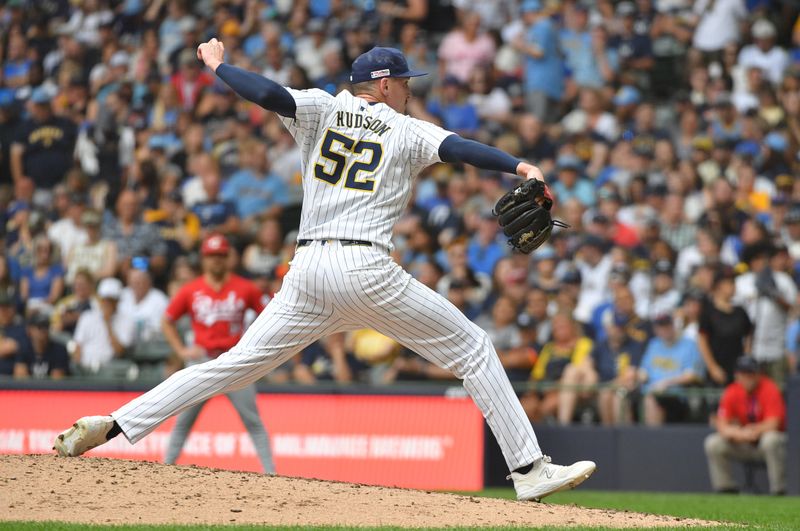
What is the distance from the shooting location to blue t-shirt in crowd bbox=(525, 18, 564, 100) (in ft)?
57.3

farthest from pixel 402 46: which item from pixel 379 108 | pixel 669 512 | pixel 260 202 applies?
Result: pixel 379 108

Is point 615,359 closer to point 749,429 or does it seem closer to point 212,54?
point 749,429

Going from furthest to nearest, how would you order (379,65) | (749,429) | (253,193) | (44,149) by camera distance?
1. (44,149)
2. (253,193)
3. (749,429)
4. (379,65)

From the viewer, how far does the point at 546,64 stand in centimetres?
1755

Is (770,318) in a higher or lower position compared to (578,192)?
lower

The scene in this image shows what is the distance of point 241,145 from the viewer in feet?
57.2

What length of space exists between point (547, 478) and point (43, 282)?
35.9 feet

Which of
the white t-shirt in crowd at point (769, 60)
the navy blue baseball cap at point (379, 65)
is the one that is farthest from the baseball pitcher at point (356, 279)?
the white t-shirt in crowd at point (769, 60)

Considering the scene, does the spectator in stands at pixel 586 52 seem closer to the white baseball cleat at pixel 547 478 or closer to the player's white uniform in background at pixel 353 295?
the player's white uniform in background at pixel 353 295

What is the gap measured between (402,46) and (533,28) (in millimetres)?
2098

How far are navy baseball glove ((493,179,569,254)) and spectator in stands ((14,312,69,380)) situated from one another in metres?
8.74

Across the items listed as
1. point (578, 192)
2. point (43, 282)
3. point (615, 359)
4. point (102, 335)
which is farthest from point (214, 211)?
point (615, 359)

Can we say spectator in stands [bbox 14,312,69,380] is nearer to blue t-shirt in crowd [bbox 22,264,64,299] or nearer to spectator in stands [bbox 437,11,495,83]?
blue t-shirt in crowd [bbox 22,264,64,299]

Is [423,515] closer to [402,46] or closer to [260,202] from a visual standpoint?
[260,202]
